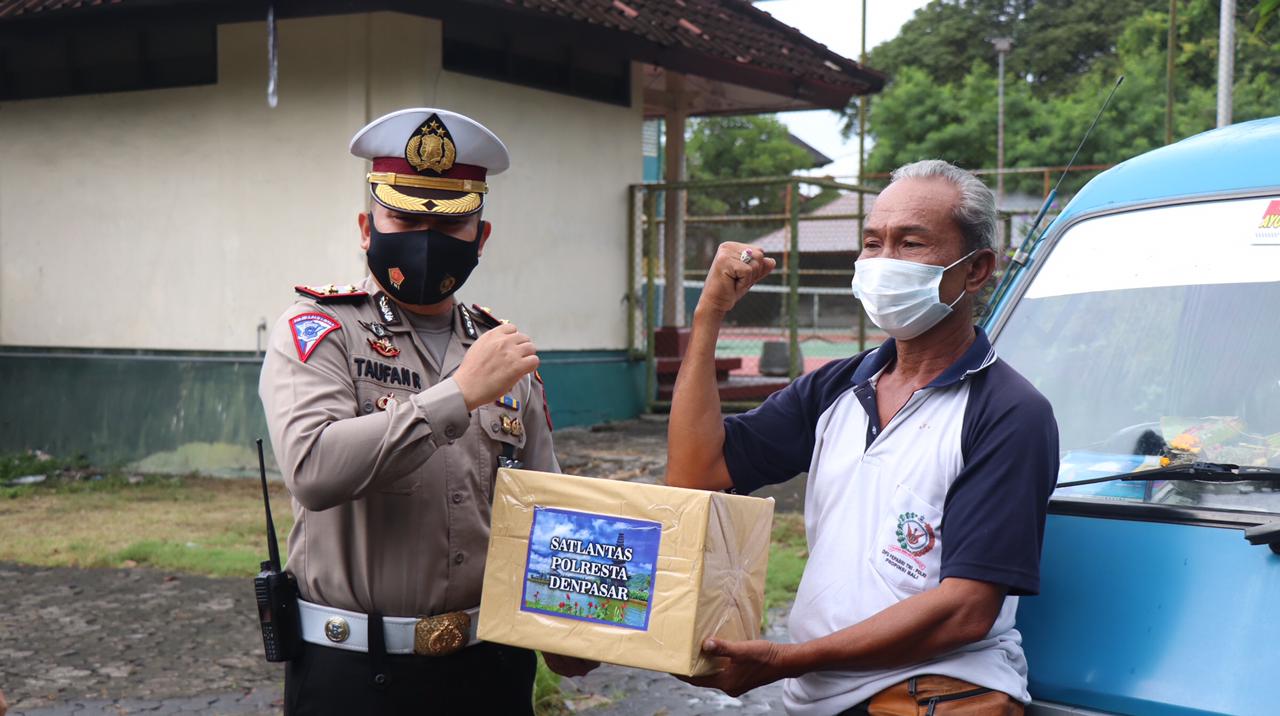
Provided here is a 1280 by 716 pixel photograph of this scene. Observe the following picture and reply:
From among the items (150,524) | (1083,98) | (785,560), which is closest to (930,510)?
(785,560)

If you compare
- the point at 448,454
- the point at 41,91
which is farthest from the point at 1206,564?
the point at 41,91

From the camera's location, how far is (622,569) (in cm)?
231

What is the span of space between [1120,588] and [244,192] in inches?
360

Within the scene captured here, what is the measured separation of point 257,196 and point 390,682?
8422mm

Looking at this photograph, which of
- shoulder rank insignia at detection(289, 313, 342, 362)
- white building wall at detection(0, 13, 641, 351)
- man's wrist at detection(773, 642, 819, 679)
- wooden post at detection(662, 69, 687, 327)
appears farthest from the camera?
wooden post at detection(662, 69, 687, 327)

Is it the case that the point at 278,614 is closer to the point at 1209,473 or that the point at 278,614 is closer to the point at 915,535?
the point at 915,535

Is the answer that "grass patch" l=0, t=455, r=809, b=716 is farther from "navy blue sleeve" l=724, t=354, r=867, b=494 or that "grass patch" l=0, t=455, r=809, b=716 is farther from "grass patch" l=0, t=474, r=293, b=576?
"navy blue sleeve" l=724, t=354, r=867, b=494

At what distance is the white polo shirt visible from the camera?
2.20 m

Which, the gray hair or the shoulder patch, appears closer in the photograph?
the gray hair

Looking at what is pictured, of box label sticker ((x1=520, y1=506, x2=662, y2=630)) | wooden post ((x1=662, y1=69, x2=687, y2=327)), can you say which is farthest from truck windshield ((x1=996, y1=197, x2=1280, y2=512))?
wooden post ((x1=662, y1=69, x2=687, y2=327))

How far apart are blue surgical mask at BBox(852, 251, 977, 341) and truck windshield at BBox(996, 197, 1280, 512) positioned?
1.91ft

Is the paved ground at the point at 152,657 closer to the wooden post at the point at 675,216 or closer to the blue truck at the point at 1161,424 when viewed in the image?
the blue truck at the point at 1161,424

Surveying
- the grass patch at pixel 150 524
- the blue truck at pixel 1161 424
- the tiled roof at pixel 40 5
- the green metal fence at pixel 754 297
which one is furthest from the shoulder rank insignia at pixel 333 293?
the tiled roof at pixel 40 5

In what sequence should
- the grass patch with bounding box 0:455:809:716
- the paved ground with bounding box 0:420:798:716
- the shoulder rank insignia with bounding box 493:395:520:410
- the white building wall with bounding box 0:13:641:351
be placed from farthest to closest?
the white building wall with bounding box 0:13:641:351, the grass patch with bounding box 0:455:809:716, the paved ground with bounding box 0:420:798:716, the shoulder rank insignia with bounding box 493:395:520:410
